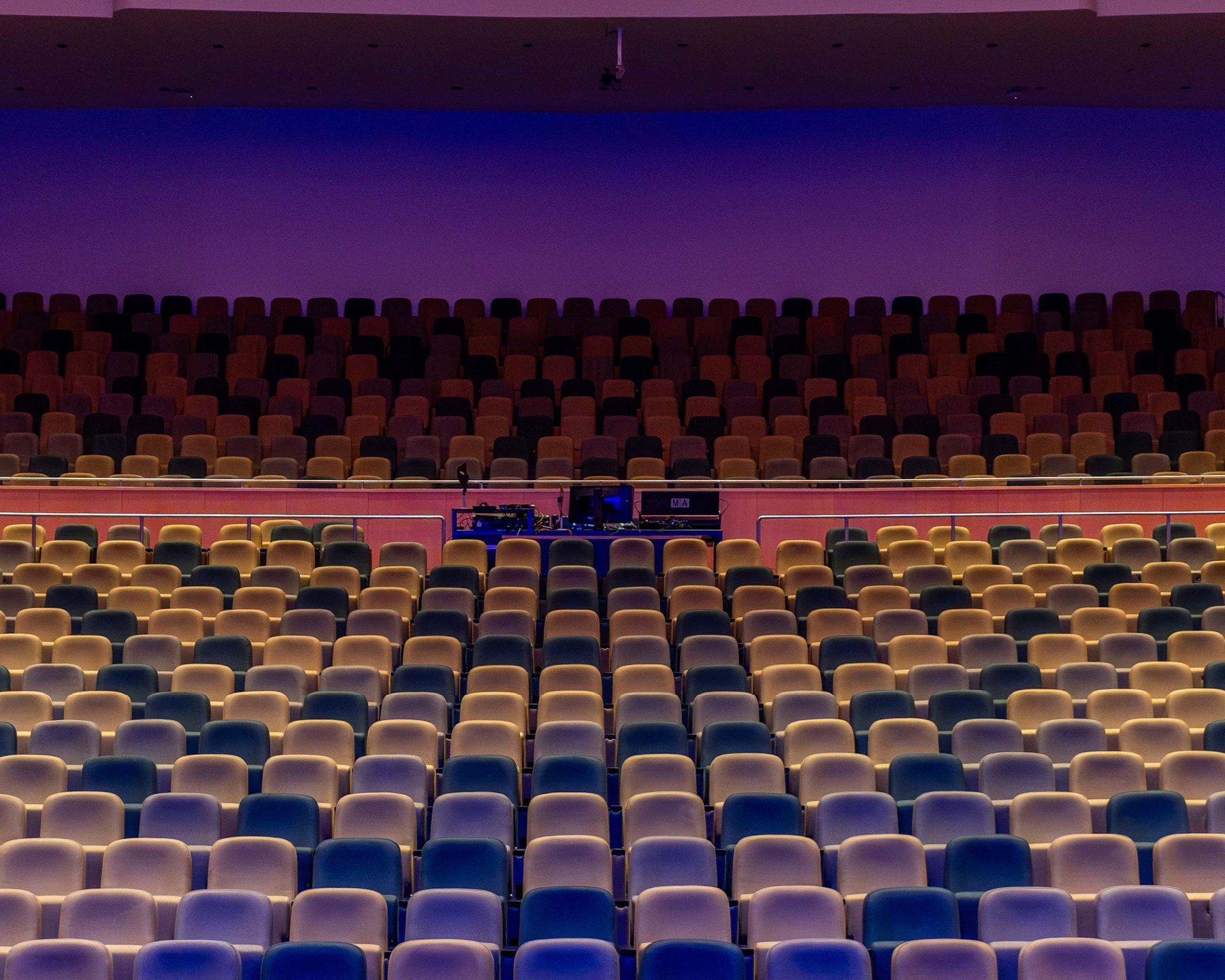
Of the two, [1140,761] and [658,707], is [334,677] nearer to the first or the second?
[658,707]

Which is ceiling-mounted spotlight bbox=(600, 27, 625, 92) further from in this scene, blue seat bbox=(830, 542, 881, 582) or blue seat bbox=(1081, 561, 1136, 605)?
blue seat bbox=(1081, 561, 1136, 605)

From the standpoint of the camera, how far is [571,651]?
6.39 metres

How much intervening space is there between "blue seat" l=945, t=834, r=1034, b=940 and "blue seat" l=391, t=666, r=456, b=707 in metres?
2.17

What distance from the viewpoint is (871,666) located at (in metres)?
6.16

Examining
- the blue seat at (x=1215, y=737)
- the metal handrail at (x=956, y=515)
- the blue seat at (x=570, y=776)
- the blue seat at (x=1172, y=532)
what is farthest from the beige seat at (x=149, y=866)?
the blue seat at (x=1172, y=532)

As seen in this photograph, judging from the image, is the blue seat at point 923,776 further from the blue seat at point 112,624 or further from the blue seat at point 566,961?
the blue seat at point 112,624

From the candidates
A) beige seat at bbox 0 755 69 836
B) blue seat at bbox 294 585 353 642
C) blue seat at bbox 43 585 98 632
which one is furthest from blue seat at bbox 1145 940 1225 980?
blue seat at bbox 43 585 98 632

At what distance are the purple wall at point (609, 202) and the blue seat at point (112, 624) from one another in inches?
237

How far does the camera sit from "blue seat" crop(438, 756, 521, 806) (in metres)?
5.38

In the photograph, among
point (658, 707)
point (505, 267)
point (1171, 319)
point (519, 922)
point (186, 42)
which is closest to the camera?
point (519, 922)

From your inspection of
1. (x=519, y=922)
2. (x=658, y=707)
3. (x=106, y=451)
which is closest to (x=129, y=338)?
(x=106, y=451)

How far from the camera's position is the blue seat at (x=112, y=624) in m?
6.65

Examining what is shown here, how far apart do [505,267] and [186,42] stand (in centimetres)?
303

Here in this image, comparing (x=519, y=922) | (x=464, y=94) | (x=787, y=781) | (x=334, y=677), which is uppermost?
(x=464, y=94)
